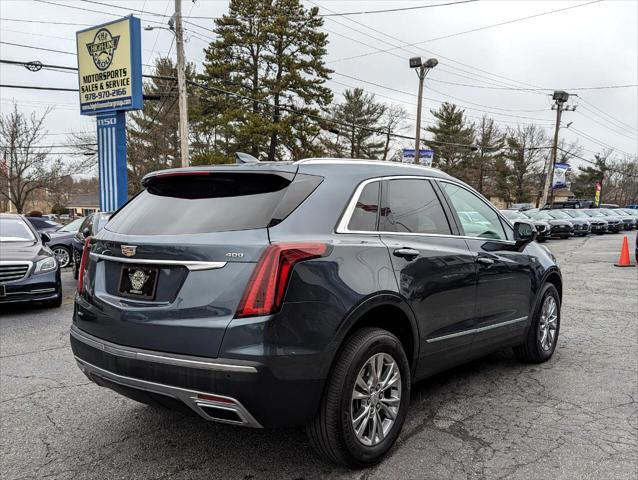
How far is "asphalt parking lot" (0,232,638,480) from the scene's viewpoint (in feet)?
9.86

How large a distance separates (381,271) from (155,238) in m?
1.28

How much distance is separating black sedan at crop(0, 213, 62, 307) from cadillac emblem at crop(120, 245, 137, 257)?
5.51m

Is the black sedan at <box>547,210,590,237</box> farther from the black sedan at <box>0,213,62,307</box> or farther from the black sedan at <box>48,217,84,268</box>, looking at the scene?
the black sedan at <box>0,213,62,307</box>

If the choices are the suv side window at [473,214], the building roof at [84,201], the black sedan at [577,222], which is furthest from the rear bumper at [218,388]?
the building roof at [84,201]

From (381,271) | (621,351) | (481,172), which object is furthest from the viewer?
(481,172)

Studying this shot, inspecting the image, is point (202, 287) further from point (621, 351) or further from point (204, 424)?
point (621, 351)

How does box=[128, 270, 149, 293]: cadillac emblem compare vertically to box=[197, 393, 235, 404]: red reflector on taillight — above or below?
above

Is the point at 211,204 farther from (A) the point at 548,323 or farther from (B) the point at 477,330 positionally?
(A) the point at 548,323

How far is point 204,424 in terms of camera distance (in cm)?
359

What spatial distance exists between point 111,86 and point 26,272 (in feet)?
34.2

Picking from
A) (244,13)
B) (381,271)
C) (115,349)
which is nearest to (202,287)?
(115,349)

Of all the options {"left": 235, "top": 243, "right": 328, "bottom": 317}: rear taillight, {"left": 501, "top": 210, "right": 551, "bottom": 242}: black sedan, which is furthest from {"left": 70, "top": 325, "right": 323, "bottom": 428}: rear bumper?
{"left": 501, "top": 210, "right": 551, "bottom": 242}: black sedan

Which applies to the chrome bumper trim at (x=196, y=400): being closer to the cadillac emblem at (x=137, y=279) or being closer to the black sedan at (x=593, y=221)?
the cadillac emblem at (x=137, y=279)

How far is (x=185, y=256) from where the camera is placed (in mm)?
2664
